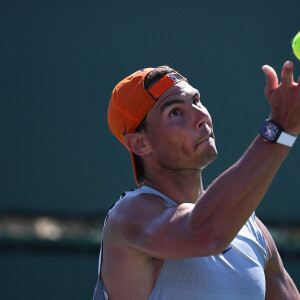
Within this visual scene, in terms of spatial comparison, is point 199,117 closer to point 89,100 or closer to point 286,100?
point 286,100

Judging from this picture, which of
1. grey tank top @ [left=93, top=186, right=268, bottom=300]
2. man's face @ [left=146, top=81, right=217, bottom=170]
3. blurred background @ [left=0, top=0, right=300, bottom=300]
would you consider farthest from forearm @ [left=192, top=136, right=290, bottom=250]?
blurred background @ [left=0, top=0, right=300, bottom=300]

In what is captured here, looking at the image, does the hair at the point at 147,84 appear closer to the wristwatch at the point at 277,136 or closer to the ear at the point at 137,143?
the ear at the point at 137,143

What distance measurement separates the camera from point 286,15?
5746mm

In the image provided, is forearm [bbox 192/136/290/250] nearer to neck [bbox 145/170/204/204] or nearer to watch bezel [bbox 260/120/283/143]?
watch bezel [bbox 260/120/283/143]

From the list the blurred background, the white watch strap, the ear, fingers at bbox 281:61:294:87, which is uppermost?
fingers at bbox 281:61:294:87

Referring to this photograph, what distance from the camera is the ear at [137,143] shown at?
2.72 metres

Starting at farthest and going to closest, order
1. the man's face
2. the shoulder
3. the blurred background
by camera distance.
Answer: the blurred background < the man's face < the shoulder

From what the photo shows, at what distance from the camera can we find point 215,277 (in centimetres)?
239

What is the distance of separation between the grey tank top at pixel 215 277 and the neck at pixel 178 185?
0.06 m

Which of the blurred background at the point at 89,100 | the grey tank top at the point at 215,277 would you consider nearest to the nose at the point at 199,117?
the grey tank top at the point at 215,277

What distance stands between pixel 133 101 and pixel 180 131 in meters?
0.29

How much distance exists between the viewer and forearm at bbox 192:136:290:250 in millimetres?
1910

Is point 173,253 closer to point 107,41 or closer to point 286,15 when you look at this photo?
point 107,41

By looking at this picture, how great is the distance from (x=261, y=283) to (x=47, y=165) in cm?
345
